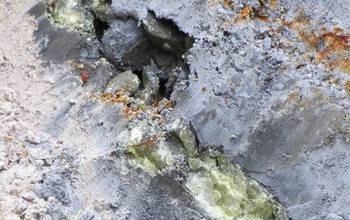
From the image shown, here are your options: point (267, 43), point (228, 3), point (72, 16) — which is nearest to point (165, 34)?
point (228, 3)

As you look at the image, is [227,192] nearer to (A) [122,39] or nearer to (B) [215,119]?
(B) [215,119]

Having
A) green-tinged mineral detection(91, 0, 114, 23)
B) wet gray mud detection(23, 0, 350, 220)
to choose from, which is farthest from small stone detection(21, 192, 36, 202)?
green-tinged mineral detection(91, 0, 114, 23)

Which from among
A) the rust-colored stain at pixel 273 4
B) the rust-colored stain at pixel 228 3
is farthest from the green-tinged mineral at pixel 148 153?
the rust-colored stain at pixel 273 4

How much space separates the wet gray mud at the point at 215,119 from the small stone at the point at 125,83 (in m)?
0.01

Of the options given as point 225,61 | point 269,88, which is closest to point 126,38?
point 225,61

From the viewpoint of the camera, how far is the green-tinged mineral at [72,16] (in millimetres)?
4410

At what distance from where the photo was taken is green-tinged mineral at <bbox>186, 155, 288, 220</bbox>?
3387 millimetres

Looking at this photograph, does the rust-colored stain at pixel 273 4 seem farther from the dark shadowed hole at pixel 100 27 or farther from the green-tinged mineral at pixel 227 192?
the dark shadowed hole at pixel 100 27

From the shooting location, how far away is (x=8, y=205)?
11.1 feet

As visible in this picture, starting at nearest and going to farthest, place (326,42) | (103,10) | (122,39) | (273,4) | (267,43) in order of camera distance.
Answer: (326,42)
(267,43)
(273,4)
(122,39)
(103,10)

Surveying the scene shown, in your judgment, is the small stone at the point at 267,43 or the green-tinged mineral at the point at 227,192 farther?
the small stone at the point at 267,43

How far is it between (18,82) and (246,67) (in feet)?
5.65

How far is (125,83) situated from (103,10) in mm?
754

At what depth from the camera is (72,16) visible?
4465mm
